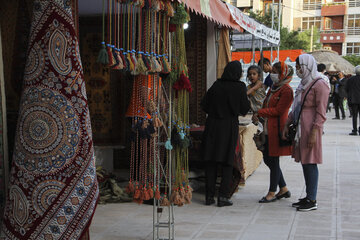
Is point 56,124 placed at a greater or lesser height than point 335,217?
greater

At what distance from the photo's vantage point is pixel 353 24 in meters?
44.3

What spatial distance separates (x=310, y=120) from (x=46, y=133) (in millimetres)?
2960

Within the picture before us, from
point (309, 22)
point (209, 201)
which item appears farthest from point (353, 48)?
point (209, 201)

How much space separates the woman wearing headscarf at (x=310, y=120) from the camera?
4.78m

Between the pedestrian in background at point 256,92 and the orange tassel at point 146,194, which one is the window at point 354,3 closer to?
the pedestrian in background at point 256,92

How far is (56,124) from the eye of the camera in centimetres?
284

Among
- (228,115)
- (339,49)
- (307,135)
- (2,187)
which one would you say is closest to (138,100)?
(2,187)

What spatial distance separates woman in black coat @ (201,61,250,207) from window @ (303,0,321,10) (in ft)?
144

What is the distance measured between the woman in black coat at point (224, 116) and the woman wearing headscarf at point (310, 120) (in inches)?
24.0

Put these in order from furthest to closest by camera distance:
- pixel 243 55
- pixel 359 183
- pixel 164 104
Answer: pixel 243 55
pixel 359 183
pixel 164 104

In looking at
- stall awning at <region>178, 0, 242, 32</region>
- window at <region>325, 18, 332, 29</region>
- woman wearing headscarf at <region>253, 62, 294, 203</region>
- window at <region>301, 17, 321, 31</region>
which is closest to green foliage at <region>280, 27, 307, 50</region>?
window at <region>301, 17, 321, 31</region>

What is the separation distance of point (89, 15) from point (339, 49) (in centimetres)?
4153

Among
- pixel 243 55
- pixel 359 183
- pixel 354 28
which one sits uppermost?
pixel 354 28

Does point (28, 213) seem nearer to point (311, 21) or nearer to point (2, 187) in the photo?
point (2, 187)
